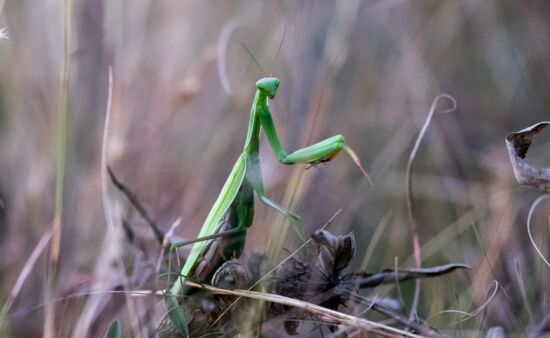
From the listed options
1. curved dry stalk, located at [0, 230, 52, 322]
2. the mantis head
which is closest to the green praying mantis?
the mantis head

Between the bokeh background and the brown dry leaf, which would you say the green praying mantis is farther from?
the brown dry leaf

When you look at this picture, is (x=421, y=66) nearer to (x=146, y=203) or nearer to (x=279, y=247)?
(x=146, y=203)

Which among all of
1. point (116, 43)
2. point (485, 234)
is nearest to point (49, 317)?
point (485, 234)

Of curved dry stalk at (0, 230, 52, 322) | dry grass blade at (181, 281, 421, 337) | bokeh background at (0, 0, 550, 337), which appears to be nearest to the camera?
dry grass blade at (181, 281, 421, 337)

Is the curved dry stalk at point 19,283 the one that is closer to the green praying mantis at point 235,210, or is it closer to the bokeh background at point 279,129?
the bokeh background at point 279,129

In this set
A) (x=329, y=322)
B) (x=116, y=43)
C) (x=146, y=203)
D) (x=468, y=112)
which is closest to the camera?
(x=329, y=322)
